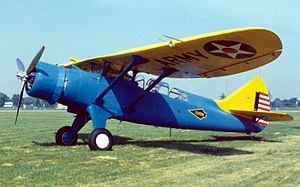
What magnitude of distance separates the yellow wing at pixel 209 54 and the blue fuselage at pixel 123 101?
0.73 meters

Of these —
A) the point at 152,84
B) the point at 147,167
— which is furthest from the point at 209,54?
the point at 147,167

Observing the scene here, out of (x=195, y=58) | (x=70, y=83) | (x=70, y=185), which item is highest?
(x=195, y=58)

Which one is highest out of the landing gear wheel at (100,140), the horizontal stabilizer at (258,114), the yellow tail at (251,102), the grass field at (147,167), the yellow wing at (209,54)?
the yellow wing at (209,54)

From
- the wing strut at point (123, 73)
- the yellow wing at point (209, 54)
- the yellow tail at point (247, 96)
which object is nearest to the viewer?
the yellow wing at point (209, 54)

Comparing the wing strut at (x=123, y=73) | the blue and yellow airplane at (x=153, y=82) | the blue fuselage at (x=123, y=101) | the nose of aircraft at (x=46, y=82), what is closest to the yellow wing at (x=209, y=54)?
the blue and yellow airplane at (x=153, y=82)

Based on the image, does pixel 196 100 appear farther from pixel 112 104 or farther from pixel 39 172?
pixel 39 172

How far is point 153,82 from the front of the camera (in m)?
10.4

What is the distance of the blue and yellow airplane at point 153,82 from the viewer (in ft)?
27.6

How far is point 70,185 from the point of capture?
5.21 m

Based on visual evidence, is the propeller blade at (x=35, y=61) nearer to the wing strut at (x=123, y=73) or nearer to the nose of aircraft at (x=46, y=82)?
the nose of aircraft at (x=46, y=82)

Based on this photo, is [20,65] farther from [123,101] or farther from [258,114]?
[258,114]

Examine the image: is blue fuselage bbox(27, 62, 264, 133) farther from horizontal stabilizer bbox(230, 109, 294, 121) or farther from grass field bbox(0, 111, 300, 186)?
grass field bbox(0, 111, 300, 186)

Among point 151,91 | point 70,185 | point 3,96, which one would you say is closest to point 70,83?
point 151,91

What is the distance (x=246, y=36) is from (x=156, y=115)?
422 cm
